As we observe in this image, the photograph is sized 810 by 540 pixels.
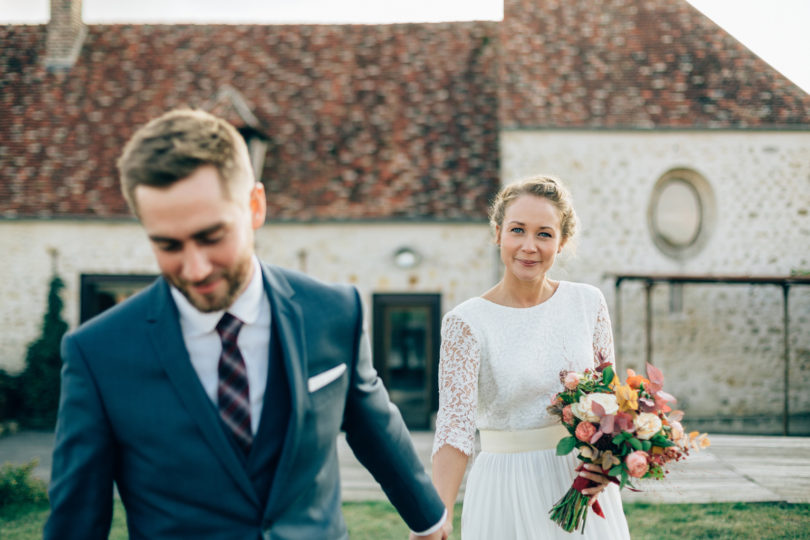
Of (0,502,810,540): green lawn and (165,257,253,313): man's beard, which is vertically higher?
(165,257,253,313): man's beard

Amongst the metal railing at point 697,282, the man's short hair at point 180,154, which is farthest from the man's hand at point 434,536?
the metal railing at point 697,282

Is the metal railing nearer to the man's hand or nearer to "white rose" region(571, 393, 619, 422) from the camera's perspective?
"white rose" region(571, 393, 619, 422)

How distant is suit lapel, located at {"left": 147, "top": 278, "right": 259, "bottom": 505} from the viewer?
65.1 inches

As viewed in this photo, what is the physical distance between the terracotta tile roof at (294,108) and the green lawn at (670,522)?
23.8ft

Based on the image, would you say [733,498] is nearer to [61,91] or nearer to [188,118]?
[188,118]

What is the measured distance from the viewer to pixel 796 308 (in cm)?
1330

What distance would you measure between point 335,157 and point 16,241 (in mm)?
6399

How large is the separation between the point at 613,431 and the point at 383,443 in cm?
117

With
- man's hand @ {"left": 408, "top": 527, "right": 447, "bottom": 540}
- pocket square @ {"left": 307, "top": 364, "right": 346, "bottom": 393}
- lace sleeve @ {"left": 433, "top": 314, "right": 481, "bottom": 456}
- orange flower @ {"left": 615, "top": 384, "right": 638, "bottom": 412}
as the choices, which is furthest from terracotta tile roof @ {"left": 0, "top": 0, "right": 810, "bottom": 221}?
pocket square @ {"left": 307, "top": 364, "right": 346, "bottom": 393}

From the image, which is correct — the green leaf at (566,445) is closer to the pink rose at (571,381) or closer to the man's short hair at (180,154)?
the pink rose at (571,381)

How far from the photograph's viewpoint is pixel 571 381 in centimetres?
293

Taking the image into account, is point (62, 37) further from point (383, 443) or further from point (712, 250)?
point (383, 443)

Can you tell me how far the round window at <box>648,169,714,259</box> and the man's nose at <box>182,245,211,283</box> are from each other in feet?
43.1

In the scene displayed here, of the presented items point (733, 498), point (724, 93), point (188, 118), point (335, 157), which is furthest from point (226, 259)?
point (724, 93)
